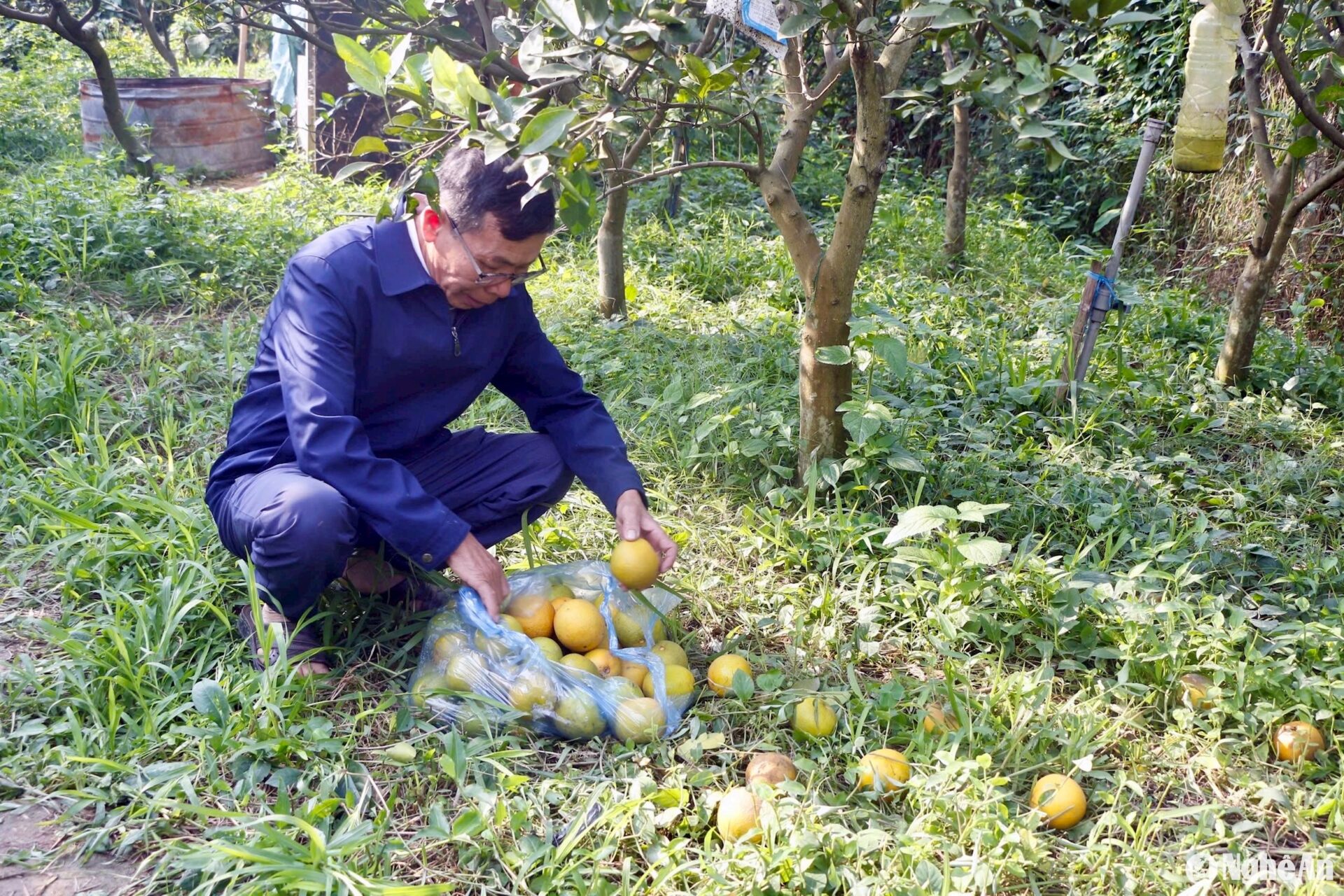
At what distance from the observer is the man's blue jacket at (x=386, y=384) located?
2.33m

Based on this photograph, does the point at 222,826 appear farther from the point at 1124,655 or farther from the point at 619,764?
the point at 1124,655

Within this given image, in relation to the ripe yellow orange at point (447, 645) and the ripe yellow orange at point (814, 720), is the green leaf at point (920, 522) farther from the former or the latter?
the ripe yellow orange at point (447, 645)

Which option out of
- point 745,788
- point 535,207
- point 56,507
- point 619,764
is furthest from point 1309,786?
point 56,507

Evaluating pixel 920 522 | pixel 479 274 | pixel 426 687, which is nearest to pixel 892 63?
pixel 920 522

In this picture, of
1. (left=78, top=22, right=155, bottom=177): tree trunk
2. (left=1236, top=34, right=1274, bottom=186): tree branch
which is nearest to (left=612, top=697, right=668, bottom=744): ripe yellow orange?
(left=1236, top=34, right=1274, bottom=186): tree branch

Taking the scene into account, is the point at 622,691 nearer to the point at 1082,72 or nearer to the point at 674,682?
the point at 674,682

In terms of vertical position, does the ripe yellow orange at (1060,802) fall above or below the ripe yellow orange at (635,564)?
below

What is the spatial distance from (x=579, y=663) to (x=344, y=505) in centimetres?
61

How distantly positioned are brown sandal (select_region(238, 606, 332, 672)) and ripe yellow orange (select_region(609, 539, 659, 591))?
693 millimetres

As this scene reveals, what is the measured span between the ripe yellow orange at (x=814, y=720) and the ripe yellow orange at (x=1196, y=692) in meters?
0.82

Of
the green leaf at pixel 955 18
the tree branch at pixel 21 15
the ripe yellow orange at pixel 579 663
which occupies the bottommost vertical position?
the ripe yellow orange at pixel 579 663

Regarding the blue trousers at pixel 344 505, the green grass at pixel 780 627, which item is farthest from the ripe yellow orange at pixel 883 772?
the blue trousers at pixel 344 505

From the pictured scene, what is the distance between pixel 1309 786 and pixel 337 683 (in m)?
2.14

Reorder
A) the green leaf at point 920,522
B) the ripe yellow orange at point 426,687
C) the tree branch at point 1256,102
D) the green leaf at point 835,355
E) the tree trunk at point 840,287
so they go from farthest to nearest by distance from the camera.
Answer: the tree branch at point 1256,102 → the green leaf at point 835,355 → the tree trunk at point 840,287 → the green leaf at point 920,522 → the ripe yellow orange at point 426,687
